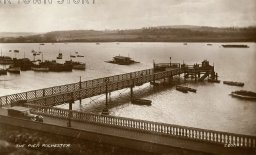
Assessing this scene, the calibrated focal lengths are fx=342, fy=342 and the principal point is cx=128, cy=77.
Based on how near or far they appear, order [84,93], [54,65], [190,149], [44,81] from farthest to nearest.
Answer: [54,65] < [44,81] < [84,93] < [190,149]

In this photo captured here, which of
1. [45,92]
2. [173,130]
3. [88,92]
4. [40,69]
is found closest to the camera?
[173,130]

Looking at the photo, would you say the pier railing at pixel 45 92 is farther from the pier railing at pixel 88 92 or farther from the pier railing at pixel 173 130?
the pier railing at pixel 173 130

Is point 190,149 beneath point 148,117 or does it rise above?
above

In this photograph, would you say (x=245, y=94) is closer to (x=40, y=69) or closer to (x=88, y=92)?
(x=88, y=92)

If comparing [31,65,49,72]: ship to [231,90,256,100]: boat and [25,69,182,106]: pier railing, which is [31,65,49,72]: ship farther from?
[231,90,256,100]: boat

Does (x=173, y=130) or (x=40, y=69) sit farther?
(x=40, y=69)

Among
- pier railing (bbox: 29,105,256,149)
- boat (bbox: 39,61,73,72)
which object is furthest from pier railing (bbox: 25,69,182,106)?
boat (bbox: 39,61,73,72)

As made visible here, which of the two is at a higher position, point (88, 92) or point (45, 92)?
point (88, 92)

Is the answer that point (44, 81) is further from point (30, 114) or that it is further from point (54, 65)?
point (30, 114)

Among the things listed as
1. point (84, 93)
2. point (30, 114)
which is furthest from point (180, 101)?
point (30, 114)

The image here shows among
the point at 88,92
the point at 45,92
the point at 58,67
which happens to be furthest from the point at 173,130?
the point at 58,67

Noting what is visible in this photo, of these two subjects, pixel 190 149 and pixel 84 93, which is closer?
pixel 190 149
